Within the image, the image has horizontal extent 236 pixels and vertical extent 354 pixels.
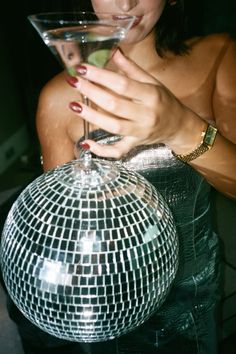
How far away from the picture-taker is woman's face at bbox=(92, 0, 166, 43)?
114 centimetres

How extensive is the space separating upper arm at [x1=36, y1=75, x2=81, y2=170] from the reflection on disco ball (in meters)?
0.86

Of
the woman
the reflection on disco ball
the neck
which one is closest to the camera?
the reflection on disco ball

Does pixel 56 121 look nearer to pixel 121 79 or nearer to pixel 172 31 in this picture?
pixel 172 31

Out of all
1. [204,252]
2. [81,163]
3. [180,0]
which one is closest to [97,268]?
[81,163]

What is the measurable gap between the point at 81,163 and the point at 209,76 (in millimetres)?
983

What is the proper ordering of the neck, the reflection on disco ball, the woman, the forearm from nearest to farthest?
the reflection on disco ball
the woman
the forearm
the neck

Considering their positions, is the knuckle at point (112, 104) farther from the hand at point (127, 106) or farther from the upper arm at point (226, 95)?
the upper arm at point (226, 95)

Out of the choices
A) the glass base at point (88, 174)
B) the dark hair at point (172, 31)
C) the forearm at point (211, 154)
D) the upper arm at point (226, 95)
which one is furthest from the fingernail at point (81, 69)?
the dark hair at point (172, 31)

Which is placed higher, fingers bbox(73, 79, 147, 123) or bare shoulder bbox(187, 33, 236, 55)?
fingers bbox(73, 79, 147, 123)

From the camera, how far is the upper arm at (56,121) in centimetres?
150

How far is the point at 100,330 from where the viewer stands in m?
0.64

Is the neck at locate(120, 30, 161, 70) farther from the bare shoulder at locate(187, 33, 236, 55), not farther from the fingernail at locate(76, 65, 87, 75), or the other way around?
the fingernail at locate(76, 65, 87, 75)

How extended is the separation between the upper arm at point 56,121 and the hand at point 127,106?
2.51 feet

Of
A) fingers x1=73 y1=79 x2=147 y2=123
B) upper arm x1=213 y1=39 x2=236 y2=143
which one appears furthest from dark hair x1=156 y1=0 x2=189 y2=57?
fingers x1=73 y1=79 x2=147 y2=123
